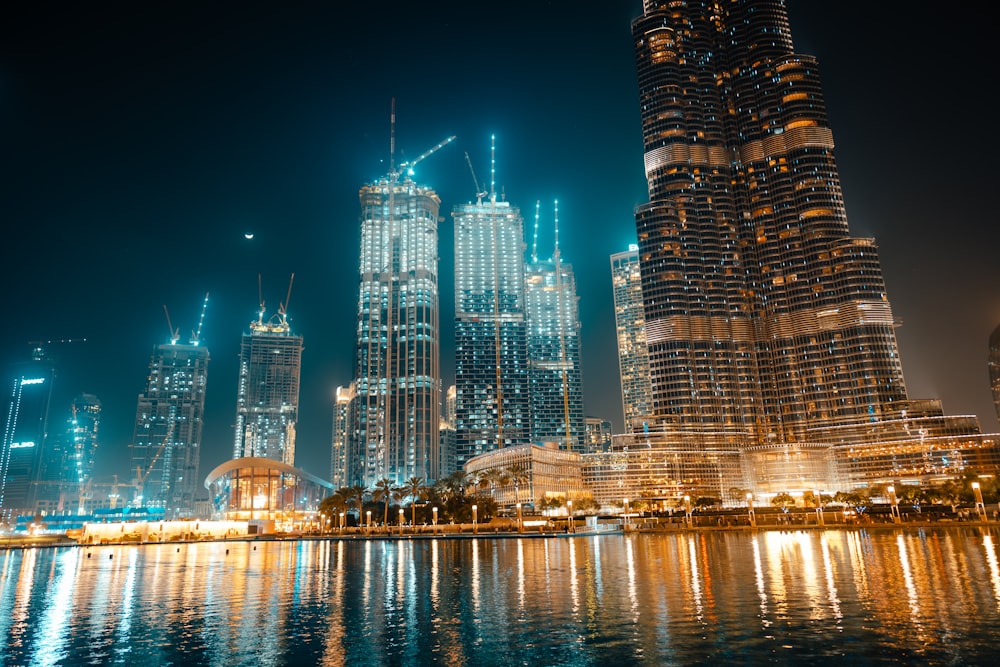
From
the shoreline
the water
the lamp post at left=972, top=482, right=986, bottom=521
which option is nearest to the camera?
the water

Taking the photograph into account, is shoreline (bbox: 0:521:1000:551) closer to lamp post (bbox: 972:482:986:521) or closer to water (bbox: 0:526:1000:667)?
lamp post (bbox: 972:482:986:521)

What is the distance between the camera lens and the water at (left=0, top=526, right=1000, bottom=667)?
2698 centimetres

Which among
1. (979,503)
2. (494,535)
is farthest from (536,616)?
(979,503)

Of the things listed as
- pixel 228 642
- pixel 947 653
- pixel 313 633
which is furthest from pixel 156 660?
pixel 947 653

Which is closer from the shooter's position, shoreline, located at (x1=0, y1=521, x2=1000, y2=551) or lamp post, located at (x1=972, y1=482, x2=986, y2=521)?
lamp post, located at (x1=972, y1=482, x2=986, y2=521)

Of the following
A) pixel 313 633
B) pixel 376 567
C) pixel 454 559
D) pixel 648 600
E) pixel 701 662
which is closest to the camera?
pixel 701 662

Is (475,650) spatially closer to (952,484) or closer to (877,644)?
(877,644)

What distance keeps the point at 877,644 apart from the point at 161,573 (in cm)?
6889

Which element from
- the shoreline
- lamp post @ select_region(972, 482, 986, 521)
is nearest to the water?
the shoreline

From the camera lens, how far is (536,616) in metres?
35.7

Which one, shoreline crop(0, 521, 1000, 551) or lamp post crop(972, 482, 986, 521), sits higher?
lamp post crop(972, 482, 986, 521)

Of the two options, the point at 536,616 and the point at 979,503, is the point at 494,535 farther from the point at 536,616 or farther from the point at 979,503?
the point at 536,616

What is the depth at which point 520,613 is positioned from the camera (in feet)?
121

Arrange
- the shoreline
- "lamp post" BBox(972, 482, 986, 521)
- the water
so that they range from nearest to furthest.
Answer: the water
"lamp post" BBox(972, 482, 986, 521)
the shoreline
